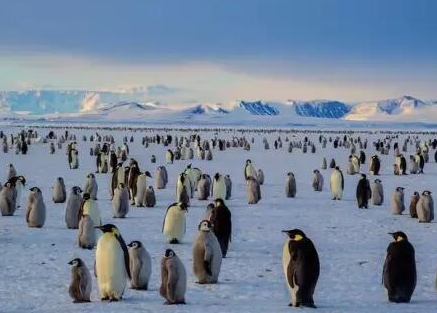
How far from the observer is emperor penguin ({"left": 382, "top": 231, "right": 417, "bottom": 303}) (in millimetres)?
8180

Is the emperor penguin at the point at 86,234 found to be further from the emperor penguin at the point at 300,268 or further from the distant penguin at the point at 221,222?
the emperor penguin at the point at 300,268

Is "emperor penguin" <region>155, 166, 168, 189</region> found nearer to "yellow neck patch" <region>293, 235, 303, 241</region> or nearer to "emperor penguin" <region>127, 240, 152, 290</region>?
"emperor penguin" <region>127, 240, 152, 290</region>

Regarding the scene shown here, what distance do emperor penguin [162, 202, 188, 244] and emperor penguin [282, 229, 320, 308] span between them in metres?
4.01

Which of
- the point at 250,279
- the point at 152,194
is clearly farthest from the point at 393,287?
the point at 152,194

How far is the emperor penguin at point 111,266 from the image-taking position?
813 cm

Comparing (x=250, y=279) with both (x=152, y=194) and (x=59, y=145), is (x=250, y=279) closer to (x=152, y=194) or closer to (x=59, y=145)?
(x=152, y=194)

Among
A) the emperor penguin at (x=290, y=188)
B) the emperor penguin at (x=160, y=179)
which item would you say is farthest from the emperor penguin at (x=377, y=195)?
the emperor penguin at (x=160, y=179)

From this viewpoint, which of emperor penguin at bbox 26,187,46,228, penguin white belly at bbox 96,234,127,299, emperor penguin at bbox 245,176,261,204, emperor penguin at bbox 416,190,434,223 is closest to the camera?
penguin white belly at bbox 96,234,127,299

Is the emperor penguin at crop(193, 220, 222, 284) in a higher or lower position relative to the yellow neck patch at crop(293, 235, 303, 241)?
lower

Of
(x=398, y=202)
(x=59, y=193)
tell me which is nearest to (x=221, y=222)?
(x=398, y=202)

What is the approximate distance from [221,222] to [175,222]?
1.28 m

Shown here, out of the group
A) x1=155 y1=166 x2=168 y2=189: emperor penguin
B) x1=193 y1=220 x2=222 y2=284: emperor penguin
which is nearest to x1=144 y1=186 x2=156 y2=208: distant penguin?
x1=155 y1=166 x2=168 y2=189: emperor penguin

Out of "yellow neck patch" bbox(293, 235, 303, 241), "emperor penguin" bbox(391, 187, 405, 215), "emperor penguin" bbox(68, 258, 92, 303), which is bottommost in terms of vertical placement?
"emperor penguin" bbox(68, 258, 92, 303)

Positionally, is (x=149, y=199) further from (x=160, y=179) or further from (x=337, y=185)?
(x=337, y=185)
